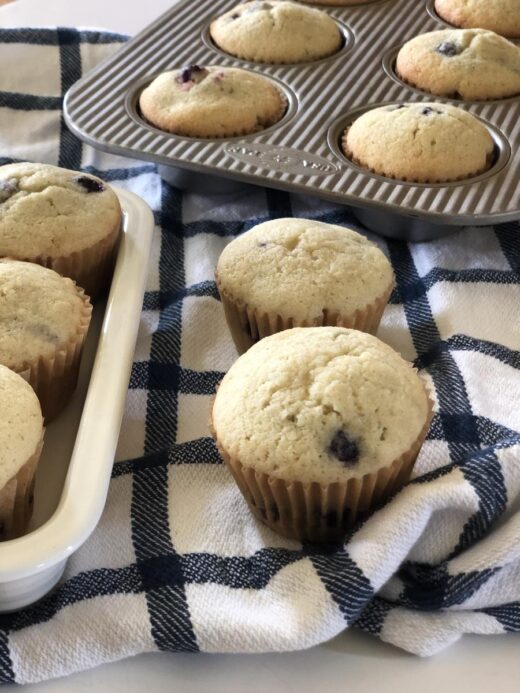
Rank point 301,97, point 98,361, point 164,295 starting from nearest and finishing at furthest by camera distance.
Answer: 1. point 98,361
2. point 164,295
3. point 301,97

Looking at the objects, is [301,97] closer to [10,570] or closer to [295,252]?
[295,252]

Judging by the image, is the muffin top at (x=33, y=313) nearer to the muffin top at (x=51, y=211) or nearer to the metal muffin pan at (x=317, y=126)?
the muffin top at (x=51, y=211)

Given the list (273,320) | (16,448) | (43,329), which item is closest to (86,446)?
(16,448)

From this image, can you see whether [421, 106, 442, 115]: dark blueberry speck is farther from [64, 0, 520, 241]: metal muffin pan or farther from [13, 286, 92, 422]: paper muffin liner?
[13, 286, 92, 422]: paper muffin liner

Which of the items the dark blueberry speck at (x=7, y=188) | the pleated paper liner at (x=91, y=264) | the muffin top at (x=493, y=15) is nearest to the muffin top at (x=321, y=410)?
the pleated paper liner at (x=91, y=264)

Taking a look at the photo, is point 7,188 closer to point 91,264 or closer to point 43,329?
point 91,264

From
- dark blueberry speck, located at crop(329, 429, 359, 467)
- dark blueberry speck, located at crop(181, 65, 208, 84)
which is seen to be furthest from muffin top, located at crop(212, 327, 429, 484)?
dark blueberry speck, located at crop(181, 65, 208, 84)

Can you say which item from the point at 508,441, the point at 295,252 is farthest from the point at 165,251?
the point at 508,441
